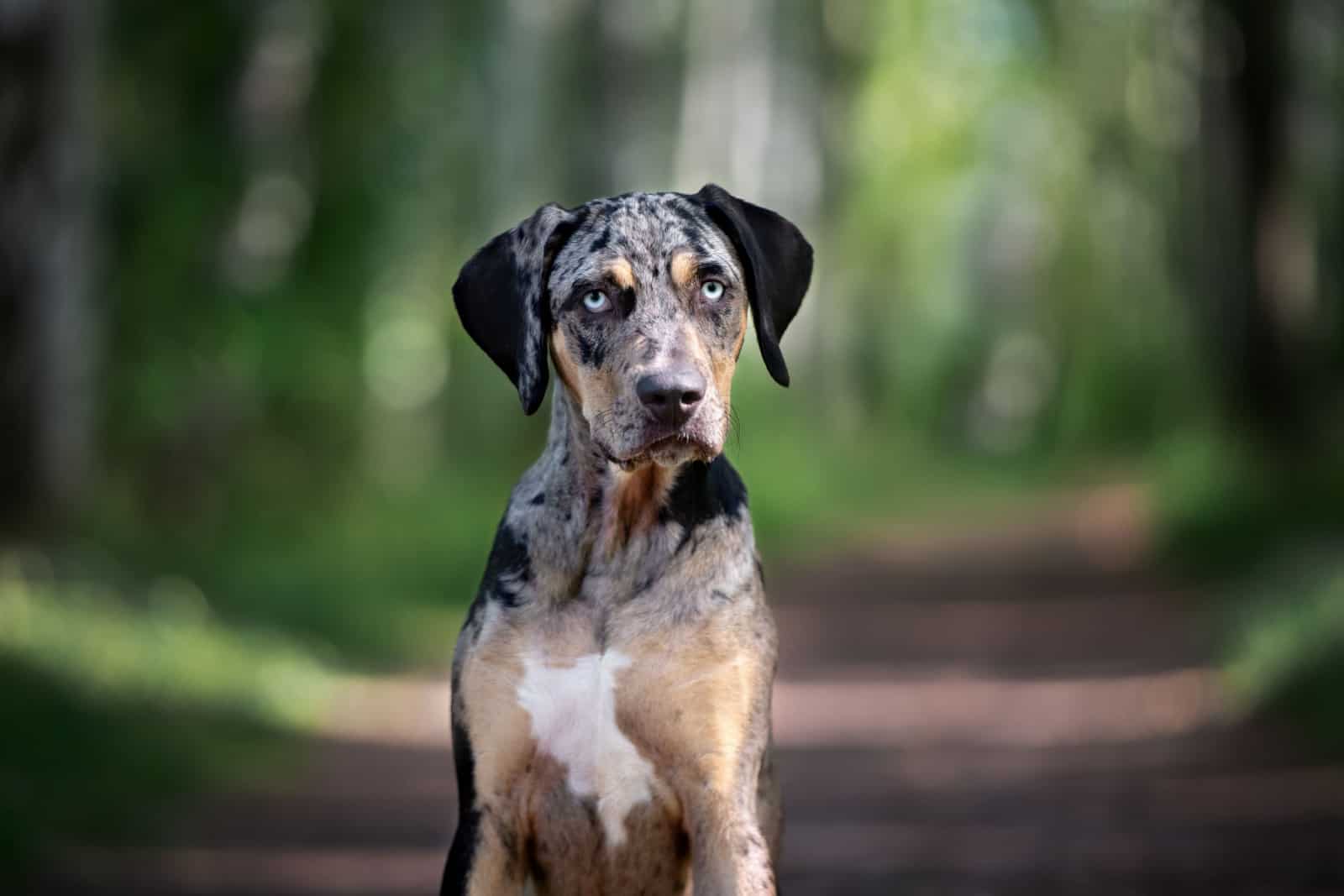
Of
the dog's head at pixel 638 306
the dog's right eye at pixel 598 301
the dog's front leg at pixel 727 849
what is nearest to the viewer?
the dog's front leg at pixel 727 849

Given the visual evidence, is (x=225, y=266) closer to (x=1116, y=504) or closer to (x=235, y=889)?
(x=235, y=889)


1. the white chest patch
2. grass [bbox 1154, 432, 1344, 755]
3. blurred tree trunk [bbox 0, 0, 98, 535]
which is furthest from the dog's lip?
blurred tree trunk [bbox 0, 0, 98, 535]

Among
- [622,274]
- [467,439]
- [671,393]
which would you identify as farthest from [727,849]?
[467,439]

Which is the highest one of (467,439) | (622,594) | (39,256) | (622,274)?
(467,439)

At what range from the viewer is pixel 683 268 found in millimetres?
3850

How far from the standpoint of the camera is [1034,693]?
A: 11.3 meters

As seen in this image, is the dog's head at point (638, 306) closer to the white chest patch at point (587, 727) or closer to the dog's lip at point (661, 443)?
the dog's lip at point (661, 443)

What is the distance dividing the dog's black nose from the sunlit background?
360 centimetres

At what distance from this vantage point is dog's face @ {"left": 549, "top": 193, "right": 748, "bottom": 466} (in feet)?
12.1

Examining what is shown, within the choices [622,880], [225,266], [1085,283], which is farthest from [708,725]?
[1085,283]

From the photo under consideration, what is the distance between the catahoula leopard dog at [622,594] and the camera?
3697 mm

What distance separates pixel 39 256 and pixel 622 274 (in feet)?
25.2

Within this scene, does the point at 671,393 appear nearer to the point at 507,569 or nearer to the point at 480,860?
the point at 507,569

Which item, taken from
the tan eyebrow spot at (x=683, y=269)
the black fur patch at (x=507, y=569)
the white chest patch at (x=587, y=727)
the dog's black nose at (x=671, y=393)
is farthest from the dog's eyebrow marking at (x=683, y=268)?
the white chest patch at (x=587, y=727)
